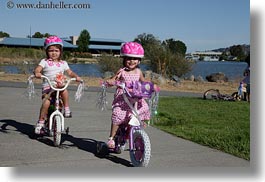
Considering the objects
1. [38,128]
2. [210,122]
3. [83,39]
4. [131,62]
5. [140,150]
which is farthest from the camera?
[210,122]

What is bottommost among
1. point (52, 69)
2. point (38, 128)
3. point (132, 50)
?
point (38, 128)

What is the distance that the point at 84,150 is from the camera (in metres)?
4.99

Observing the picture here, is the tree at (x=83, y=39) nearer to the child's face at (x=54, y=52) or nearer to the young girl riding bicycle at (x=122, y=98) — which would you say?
the child's face at (x=54, y=52)

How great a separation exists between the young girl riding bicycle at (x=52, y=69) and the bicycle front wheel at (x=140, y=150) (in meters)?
1.07

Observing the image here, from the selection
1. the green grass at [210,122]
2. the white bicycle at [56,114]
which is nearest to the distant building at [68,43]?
the white bicycle at [56,114]

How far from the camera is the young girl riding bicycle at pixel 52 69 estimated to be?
505cm

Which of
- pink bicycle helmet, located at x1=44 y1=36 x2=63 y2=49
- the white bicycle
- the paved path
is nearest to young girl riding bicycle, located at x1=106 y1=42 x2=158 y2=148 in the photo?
the paved path

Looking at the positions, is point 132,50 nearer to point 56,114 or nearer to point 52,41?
point 52,41

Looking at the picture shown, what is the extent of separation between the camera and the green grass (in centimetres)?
550

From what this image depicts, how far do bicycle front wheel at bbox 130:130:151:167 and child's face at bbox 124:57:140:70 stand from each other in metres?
0.67

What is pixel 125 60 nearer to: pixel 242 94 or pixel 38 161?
pixel 38 161

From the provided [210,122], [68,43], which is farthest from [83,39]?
[210,122]

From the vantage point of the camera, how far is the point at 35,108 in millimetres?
8023

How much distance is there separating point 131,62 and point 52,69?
3.67 ft
